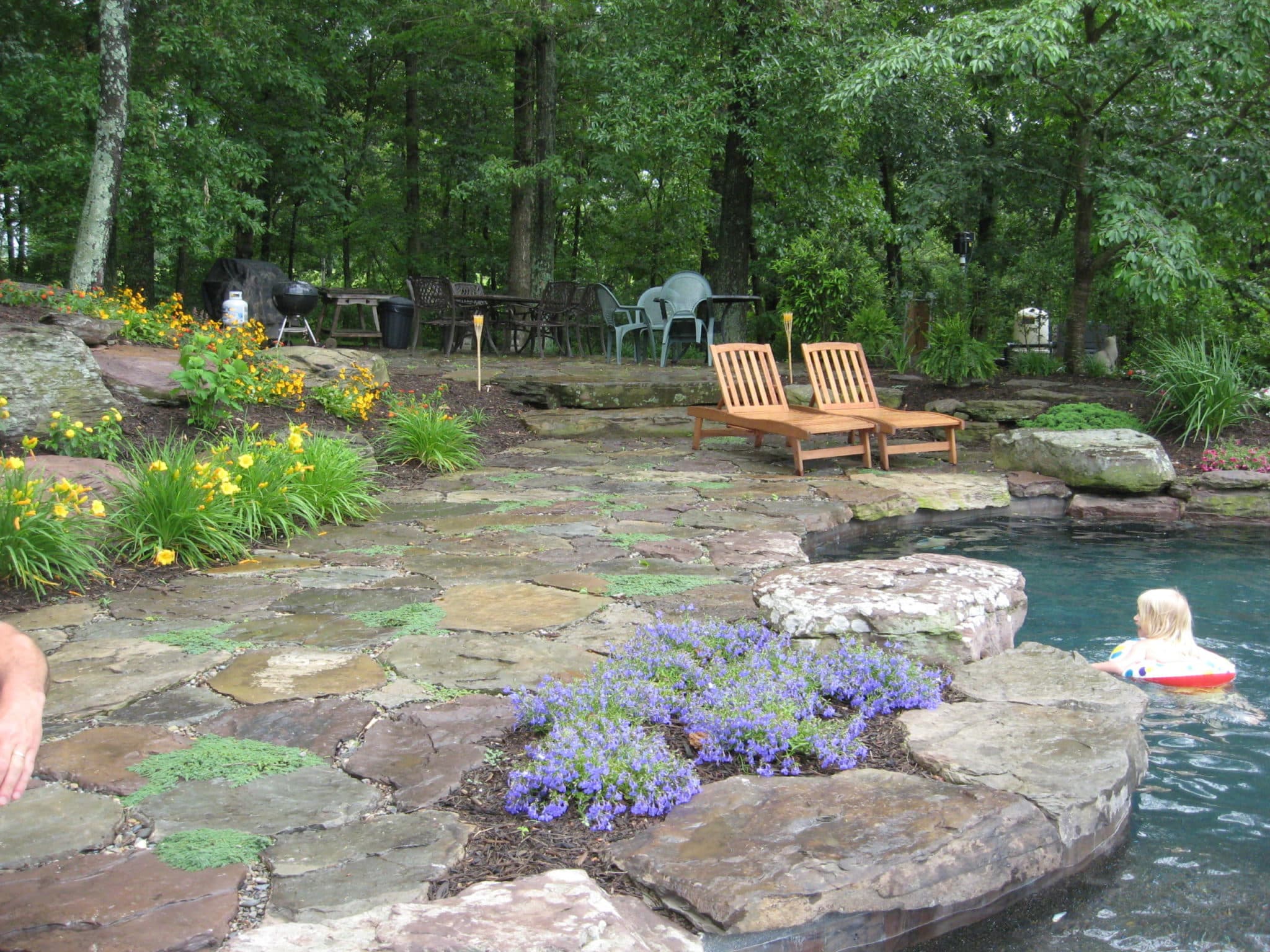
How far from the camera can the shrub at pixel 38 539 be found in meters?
3.96

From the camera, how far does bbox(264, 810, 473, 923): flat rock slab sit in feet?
6.43

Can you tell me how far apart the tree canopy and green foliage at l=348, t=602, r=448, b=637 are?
20.5 feet

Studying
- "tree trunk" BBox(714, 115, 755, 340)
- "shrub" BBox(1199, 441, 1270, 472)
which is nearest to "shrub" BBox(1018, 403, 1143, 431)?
"shrub" BBox(1199, 441, 1270, 472)

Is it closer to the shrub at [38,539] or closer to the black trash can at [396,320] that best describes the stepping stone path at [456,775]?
the shrub at [38,539]

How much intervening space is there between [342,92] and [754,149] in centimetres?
1037

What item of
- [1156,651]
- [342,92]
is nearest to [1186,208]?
[1156,651]

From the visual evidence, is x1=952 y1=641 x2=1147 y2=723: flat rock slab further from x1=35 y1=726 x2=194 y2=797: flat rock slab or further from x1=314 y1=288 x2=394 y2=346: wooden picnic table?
x1=314 y1=288 x2=394 y2=346: wooden picnic table

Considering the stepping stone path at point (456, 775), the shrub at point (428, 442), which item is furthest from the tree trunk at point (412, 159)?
the stepping stone path at point (456, 775)

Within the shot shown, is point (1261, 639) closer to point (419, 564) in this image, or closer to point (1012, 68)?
point (419, 564)

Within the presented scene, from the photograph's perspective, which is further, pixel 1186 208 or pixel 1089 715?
pixel 1186 208

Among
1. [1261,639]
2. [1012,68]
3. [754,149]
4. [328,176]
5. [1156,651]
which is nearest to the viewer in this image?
[1156,651]

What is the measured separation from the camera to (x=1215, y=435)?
8.06m

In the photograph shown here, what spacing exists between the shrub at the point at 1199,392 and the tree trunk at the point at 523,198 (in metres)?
8.57

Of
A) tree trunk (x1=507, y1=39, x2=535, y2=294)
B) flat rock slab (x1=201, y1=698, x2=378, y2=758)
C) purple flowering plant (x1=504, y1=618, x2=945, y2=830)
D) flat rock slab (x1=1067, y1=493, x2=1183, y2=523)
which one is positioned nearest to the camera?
purple flowering plant (x1=504, y1=618, x2=945, y2=830)
